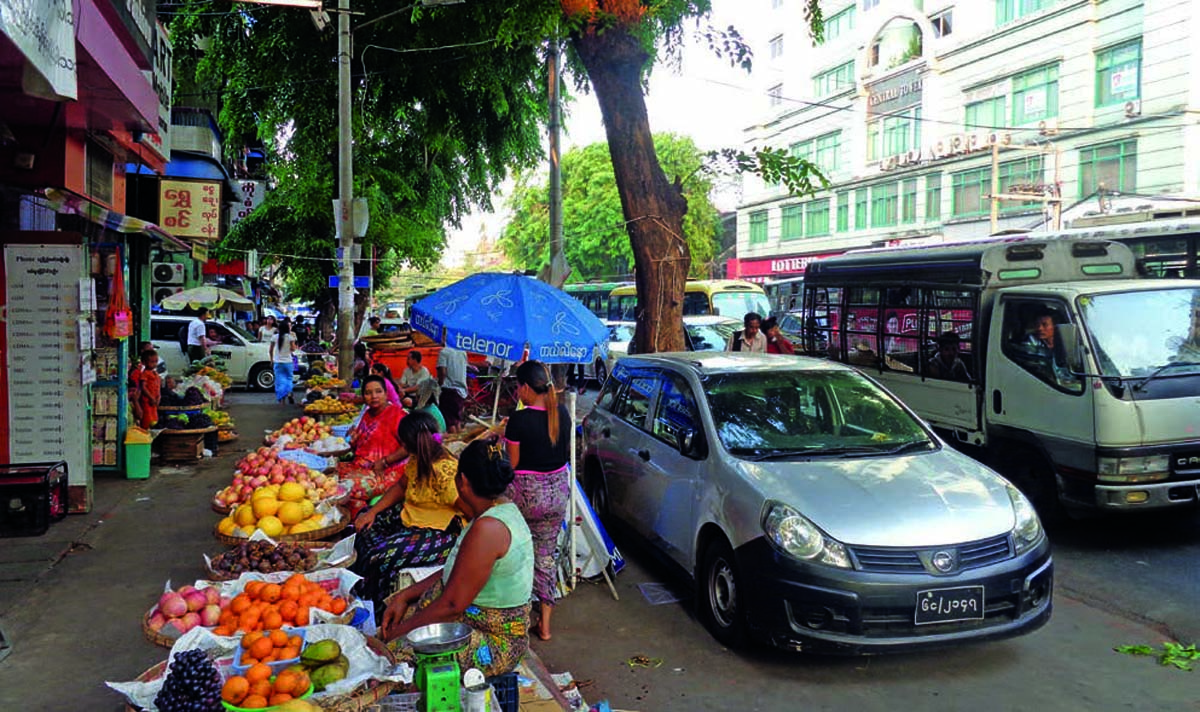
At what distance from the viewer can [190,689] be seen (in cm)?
316

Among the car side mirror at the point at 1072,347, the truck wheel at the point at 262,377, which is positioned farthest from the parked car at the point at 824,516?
the truck wheel at the point at 262,377

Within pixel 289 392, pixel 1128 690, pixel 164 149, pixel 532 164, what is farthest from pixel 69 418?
pixel 532 164

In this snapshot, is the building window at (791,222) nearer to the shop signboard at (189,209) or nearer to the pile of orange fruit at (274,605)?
the shop signboard at (189,209)

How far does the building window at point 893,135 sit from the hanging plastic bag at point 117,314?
31106 mm

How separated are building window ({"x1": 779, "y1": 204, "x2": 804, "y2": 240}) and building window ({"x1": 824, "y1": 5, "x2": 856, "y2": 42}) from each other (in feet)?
25.8

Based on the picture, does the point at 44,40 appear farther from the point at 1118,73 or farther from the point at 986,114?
the point at 986,114

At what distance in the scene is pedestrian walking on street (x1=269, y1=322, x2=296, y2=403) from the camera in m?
16.9

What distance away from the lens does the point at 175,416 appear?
10875 mm

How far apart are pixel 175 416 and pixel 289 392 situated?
6.87m

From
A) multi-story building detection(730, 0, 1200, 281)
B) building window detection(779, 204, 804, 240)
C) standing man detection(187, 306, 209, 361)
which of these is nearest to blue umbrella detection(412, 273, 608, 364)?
standing man detection(187, 306, 209, 361)

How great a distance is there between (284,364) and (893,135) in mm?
27690

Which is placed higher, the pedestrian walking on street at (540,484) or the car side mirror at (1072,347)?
the car side mirror at (1072,347)

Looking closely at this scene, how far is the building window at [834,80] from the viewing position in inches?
1496

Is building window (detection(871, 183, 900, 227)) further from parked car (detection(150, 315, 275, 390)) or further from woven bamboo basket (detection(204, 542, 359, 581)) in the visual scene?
woven bamboo basket (detection(204, 542, 359, 581))
